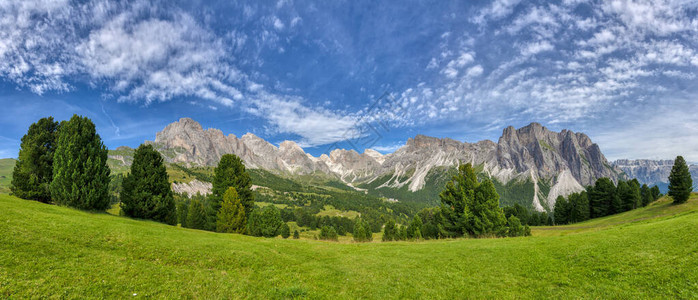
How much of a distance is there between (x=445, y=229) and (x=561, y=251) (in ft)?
97.0

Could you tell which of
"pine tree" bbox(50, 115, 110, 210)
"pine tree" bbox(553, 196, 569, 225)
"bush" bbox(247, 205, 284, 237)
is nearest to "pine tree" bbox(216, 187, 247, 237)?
"bush" bbox(247, 205, 284, 237)

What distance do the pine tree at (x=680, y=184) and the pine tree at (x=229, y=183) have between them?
10889 centimetres

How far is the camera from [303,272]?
17047 millimetres

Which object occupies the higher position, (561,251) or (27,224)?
(27,224)

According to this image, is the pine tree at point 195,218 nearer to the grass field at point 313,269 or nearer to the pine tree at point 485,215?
the grass field at point 313,269

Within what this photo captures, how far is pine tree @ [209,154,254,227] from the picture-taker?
51.5m

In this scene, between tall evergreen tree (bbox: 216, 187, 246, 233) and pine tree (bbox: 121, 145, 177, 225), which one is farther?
tall evergreen tree (bbox: 216, 187, 246, 233)

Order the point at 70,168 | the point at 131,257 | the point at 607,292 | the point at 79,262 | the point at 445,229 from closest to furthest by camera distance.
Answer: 1. the point at 607,292
2. the point at 79,262
3. the point at 131,257
4. the point at 70,168
5. the point at 445,229

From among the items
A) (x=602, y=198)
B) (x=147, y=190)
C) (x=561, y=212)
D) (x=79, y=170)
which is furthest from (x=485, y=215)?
(x=561, y=212)

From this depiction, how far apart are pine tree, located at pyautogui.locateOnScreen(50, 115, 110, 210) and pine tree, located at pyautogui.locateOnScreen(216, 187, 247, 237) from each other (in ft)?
49.6

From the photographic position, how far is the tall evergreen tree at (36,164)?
34031mm

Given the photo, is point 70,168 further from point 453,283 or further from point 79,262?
point 453,283

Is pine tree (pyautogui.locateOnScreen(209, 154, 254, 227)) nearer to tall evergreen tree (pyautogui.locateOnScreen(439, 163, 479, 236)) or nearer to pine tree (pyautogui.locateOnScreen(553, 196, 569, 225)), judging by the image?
tall evergreen tree (pyautogui.locateOnScreen(439, 163, 479, 236))

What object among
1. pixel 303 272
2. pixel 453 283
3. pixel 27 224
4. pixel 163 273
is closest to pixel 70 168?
pixel 27 224
